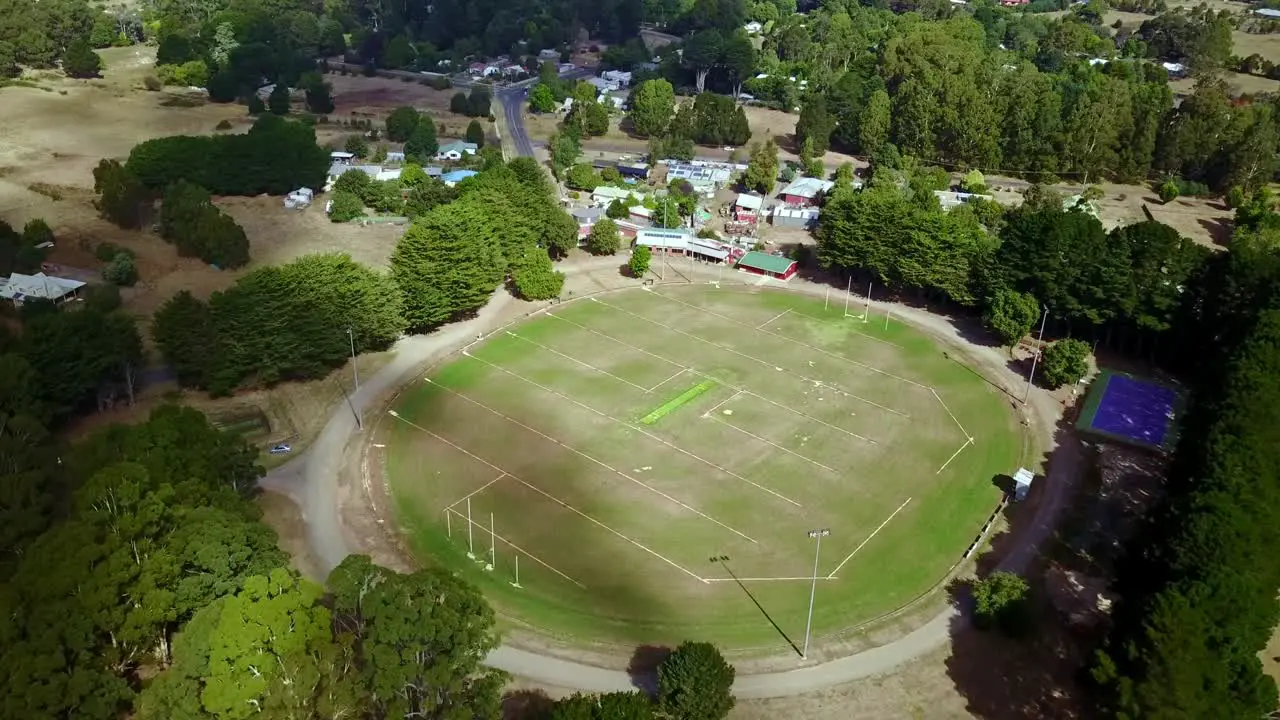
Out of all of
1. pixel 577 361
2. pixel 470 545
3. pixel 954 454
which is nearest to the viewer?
pixel 470 545

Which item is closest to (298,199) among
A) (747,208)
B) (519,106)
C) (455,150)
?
(455,150)

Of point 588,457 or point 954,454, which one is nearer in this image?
point 588,457

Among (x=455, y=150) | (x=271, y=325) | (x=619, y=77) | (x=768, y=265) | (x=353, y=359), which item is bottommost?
(x=768, y=265)

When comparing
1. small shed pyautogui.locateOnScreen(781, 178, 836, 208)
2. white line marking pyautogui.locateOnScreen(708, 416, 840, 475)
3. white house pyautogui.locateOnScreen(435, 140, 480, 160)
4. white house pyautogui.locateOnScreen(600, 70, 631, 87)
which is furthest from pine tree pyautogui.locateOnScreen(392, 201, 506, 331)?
white house pyautogui.locateOnScreen(600, 70, 631, 87)

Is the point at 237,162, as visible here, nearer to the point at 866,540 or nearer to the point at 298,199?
the point at 298,199

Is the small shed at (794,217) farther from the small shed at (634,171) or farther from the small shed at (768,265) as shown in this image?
the small shed at (634,171)

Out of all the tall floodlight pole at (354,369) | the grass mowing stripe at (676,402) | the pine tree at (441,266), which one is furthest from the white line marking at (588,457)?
the pine tree at (441,266)
